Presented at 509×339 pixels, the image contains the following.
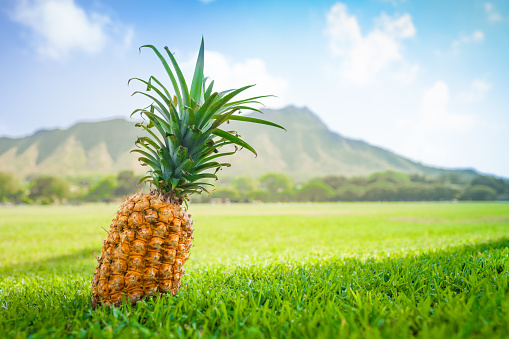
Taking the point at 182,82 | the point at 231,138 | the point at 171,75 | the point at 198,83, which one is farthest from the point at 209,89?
the point at 231,138

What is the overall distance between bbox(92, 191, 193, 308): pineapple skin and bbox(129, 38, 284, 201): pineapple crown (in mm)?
321

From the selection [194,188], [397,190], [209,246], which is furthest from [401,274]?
[397,190]

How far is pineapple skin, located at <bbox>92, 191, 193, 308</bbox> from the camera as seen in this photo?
292 cm

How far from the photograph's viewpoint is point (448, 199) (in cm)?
9131

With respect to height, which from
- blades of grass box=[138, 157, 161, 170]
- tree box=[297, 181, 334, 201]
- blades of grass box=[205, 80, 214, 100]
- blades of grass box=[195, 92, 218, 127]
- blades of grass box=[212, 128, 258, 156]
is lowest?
tree box=[297, 181, 334, 201]

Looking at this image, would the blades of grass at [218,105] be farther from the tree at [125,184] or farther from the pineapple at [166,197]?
the tree at [125,184]

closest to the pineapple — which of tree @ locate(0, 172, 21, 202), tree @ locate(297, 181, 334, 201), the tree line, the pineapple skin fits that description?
the pineapple skin

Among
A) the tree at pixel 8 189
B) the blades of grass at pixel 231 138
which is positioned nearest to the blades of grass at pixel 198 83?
the blades of grass at pixel 231 138

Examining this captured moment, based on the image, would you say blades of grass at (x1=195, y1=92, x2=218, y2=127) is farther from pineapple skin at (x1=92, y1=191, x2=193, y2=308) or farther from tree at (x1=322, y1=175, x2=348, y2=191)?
tree at (x1=322, y1=175, x2=348, y2=191)

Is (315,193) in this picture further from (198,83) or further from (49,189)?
(198,83)

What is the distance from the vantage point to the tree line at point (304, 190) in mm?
92750

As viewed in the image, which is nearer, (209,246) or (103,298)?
(103,298)

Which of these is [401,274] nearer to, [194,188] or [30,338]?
[194,188]

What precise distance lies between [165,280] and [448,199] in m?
108
